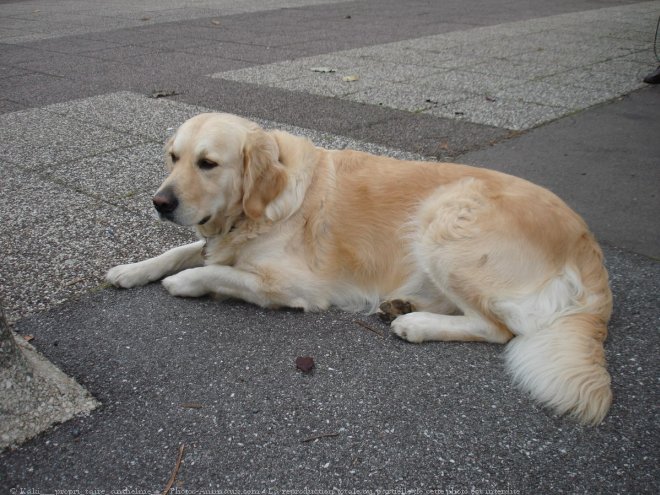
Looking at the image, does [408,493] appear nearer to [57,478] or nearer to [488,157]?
[57,478]

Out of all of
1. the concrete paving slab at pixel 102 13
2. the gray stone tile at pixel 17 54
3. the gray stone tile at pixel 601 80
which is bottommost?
the gray stone tile at pixel 601 80

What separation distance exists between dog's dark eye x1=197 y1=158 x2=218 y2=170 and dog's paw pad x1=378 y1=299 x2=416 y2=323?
1.12 metres

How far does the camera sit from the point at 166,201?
2.76 meters

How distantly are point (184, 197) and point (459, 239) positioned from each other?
4.44 ft

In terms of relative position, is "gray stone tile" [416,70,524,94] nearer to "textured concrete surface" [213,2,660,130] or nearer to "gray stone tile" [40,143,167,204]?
"textured concrete surface" [213,2,660,130]

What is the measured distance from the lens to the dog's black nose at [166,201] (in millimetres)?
2766

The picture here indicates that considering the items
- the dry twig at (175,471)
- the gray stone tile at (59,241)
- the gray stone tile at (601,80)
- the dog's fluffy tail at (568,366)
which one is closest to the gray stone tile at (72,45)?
the gray stone tile at (59,241)

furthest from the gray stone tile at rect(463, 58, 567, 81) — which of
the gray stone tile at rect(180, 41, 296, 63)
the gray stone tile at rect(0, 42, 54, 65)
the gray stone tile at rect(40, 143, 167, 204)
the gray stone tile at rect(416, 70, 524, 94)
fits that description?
the gray stone tile at rect(0, 42, 54, 65)

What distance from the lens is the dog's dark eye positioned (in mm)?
2865

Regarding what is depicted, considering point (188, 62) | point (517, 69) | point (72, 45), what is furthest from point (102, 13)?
point (517, 69)

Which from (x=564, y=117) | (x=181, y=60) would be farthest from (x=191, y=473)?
(x=181, y=60)

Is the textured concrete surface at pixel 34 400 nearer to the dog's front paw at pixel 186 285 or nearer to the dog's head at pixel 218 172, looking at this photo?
the dog's front paw at pixel 186 285

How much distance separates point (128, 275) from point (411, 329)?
1.55 metres

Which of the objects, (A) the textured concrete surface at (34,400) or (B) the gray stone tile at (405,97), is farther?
(B) the gray stone tile at (405,97)
